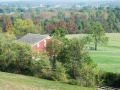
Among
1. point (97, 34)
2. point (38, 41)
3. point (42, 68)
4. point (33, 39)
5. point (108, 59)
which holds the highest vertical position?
point (97, 34)

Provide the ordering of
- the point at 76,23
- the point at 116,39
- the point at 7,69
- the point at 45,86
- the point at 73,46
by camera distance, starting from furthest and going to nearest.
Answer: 1. the point at 76,23
2. the point at 116,39
3. the point at 7,69
4. the point at 73,46
5. the point at 45,86

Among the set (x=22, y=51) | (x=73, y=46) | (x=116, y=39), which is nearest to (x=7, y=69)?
(x=22, y=51)

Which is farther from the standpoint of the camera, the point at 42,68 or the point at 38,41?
the point at 38,41

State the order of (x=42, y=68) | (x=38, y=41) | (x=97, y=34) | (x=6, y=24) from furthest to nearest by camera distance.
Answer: (x=6, y=24) < (x=97, y=34) < (x=38, y=41) < (x=42, y=68)

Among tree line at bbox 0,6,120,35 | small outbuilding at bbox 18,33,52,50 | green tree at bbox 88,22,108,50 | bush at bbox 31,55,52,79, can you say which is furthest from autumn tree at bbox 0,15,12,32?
bush at bbox 31,55,52,79

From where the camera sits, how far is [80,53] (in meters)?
30.9

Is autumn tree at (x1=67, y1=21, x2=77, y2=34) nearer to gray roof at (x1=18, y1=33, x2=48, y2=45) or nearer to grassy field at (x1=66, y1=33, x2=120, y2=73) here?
grassy field at (x1=66, y1=33, x2=120, y2=73)

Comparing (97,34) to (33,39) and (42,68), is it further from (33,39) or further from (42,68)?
(42,68)

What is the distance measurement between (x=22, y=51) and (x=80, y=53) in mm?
8765

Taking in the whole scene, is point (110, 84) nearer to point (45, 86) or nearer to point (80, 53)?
point (80, 53)

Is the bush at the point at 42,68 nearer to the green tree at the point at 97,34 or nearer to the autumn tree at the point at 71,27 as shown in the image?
the green tree at the point at 97,34

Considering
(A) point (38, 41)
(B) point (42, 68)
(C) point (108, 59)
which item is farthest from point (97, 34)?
(B) point (42, 68)

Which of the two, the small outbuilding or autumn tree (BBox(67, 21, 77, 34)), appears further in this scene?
autumn tree (BBox(67, 21, 77, 34))

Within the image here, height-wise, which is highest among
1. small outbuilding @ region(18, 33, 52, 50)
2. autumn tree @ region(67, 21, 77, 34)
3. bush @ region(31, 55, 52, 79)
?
autumn tree @ region(67, 21, 77, 34)
